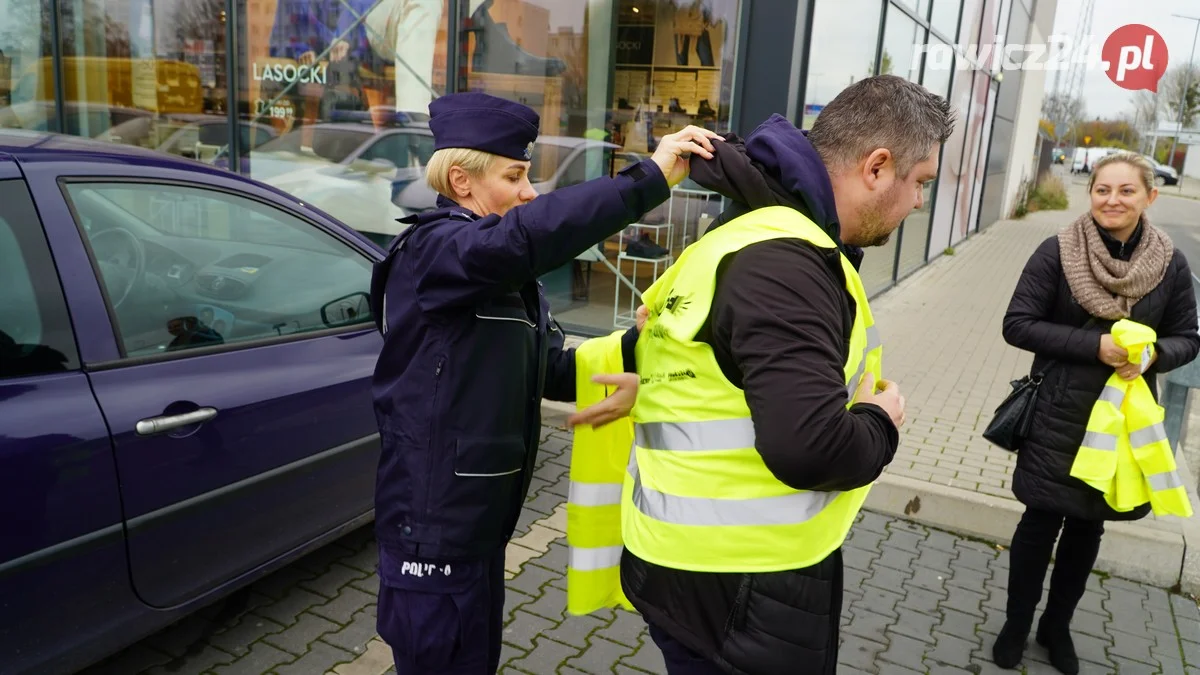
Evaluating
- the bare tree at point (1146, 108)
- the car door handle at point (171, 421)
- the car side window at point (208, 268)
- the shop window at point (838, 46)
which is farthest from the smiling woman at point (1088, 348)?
the bare tree at point (1146, 108)

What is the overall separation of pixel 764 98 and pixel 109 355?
17.2 feet

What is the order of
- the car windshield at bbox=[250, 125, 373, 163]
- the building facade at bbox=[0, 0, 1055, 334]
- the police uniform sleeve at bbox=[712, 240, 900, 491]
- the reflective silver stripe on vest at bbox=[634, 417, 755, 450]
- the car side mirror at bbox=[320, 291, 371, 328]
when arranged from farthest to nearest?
the car windshield at bbox=[250, 125, 373, 163] < the building facade at bbox=[0, 0, 1055, 334] < the car side mirror at bbox=[320, 291, 371, 328] < the reflective silver stripe on vest at bbox=[634, 417, 755, 450] < the police uniform sleeve at bbox=[712, 240, 900, 491]

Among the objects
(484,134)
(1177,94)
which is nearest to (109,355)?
(484,134)

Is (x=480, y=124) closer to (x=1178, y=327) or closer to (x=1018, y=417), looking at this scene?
(x=1018, y=417)

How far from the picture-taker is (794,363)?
1.40 metres

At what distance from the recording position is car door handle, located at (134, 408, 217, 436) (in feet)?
8.19

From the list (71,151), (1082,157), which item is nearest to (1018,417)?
(71,151)

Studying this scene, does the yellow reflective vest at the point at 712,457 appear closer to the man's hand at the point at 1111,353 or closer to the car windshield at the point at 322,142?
the man's hand at the point at 1111,353

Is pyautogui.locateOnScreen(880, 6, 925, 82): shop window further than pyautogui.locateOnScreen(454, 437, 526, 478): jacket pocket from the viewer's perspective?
Yes

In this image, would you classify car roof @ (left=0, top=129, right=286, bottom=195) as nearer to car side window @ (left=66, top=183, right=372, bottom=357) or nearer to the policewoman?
car side window @ (left=66, top=183, right=372, bottom=357)

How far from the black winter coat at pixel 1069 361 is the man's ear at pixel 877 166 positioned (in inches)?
70.8

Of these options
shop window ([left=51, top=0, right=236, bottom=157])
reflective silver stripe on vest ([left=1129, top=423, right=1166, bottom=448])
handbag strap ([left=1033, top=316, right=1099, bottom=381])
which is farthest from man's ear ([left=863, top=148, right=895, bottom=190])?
shop window ([left=51, top=0, right=236, bottom=157])

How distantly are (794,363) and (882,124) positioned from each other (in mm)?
493

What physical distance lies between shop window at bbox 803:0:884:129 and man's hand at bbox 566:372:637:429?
4.98 meters
